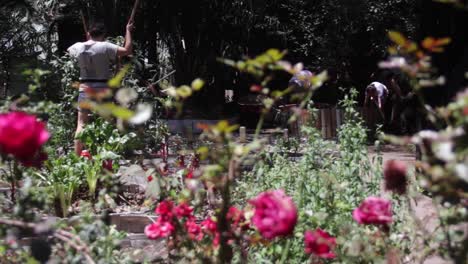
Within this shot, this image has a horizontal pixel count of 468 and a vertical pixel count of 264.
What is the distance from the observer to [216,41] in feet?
60.3

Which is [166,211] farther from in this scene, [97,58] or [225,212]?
[97,58]

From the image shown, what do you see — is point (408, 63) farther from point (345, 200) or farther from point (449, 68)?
point (449, 68)

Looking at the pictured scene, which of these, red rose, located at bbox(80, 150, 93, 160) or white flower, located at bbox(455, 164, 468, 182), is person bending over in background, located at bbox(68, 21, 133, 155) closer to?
red rose, located at bbox(80, 150, 93, 160)

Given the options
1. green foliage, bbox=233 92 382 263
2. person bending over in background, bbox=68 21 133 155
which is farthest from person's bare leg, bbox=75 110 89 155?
green foliage, bbox=233 92 382 263

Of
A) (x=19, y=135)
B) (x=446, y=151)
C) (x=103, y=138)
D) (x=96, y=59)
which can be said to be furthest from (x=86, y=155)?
(x=446, y=151)

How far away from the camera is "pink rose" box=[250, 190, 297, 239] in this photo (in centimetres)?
208

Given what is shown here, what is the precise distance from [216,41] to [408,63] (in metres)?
16.3

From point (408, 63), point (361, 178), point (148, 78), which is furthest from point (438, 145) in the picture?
point (148, 78)

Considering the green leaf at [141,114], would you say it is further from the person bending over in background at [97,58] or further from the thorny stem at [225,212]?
the person bending over in background at [97,58]

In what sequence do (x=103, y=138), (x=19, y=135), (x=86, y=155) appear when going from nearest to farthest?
(x=19, y=135) → (x=86, y=155) → (x=103, y=138)

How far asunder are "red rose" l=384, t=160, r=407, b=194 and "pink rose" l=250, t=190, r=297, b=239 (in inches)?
16.1

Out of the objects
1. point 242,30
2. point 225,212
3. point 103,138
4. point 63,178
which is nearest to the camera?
point 225,212

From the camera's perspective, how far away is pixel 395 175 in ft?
7.72

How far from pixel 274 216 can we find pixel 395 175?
0.50 metres
